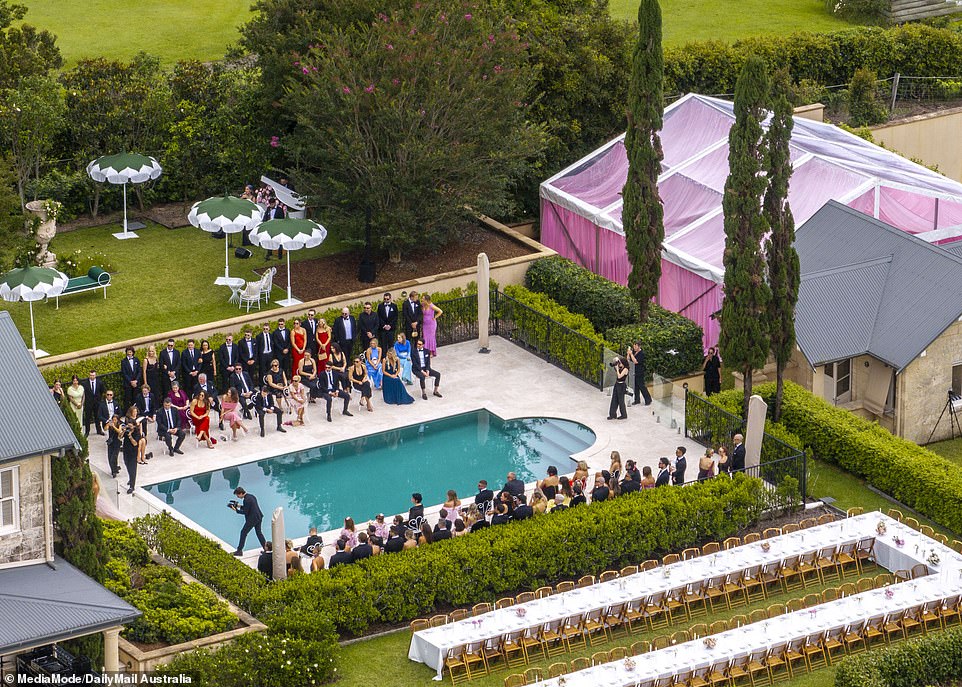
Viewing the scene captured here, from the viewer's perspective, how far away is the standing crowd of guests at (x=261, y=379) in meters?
34.6

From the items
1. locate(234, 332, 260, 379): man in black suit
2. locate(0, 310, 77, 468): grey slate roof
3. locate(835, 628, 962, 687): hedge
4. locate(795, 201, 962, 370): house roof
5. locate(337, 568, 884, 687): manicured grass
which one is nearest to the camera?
locate(0, 310, 77, 468): grey slate roof

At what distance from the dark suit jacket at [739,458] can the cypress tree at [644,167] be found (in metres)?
6.58

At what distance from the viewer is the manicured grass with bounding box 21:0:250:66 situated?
6044 centimetres

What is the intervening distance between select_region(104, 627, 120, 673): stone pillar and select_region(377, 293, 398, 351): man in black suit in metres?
14.7

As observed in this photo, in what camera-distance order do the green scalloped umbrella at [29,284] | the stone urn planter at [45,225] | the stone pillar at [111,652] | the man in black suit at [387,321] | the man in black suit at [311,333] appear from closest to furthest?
1. the stone pillar at [111,652]
2. the green scalloped umbrella at [29,284]
3. the man in black suit at [311,333]
4. the man in black suit at [387,321]
5. the stone urn planter at [45,225]

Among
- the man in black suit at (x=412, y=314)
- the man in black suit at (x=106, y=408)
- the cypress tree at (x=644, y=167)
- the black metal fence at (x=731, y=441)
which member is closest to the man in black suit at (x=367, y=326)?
the man in black suit at (x=412, y=314)

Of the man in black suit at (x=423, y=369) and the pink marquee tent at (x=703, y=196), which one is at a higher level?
the pink marquee tent at (x=703, y=196)

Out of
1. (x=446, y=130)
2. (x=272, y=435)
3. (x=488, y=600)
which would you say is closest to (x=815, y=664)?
(x=488, y=600)

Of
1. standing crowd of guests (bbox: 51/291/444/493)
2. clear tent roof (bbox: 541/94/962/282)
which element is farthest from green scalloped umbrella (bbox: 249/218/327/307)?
clear tent roof (bbox: 541/94/962/282)

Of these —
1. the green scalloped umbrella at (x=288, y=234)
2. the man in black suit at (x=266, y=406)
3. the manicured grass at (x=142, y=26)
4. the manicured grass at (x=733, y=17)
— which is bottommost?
the man in black suit at (x=266, y=406)

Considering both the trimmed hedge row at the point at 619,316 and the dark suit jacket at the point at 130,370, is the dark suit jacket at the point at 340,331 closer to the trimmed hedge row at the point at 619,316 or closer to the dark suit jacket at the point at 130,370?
the dark suit jacket at the point at 130,370

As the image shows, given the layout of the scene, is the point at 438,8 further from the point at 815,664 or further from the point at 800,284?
the point at 815,664

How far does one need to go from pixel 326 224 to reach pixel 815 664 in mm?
19501

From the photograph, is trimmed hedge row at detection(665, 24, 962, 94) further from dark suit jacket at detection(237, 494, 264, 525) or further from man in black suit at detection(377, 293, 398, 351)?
dark suit jacket at detection(237, 494, 264, 525)
